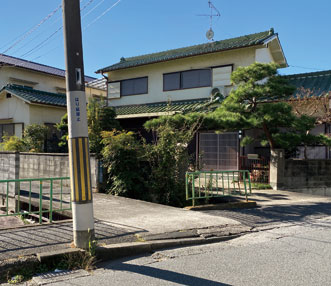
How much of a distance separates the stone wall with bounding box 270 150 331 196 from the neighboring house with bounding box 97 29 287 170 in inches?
83.1

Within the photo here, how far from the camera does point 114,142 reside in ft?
32.2

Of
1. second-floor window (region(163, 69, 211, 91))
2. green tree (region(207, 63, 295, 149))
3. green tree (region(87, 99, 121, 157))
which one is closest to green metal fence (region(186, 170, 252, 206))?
green tree (region(207, 63, 295, 149))

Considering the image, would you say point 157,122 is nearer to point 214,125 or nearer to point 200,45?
point 214,125

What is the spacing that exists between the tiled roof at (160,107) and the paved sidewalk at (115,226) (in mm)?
7486

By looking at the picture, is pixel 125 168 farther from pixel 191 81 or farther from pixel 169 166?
pixel 191 81

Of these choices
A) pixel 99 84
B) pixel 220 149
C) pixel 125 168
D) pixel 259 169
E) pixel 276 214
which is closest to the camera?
pixel 276 214

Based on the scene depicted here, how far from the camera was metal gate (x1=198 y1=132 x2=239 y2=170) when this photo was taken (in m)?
14.4

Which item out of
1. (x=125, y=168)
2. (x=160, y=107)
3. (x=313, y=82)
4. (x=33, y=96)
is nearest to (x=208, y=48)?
(x=160, y=107)

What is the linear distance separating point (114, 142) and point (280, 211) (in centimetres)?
509

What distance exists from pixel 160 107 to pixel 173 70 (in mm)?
2394

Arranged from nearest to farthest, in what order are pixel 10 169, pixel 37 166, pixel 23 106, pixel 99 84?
pixel 10 169 < pixel 37 166 < pixel 23 106 < pixel 99 84

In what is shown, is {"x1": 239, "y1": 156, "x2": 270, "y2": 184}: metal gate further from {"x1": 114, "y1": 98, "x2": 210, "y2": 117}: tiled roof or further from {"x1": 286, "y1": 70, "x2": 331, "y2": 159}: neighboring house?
{"x1": 114, "y1": 98, "x2": 210, "y2": 117}: tiled roof

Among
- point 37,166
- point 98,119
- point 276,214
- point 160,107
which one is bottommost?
point 276,214

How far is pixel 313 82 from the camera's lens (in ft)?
52.7
